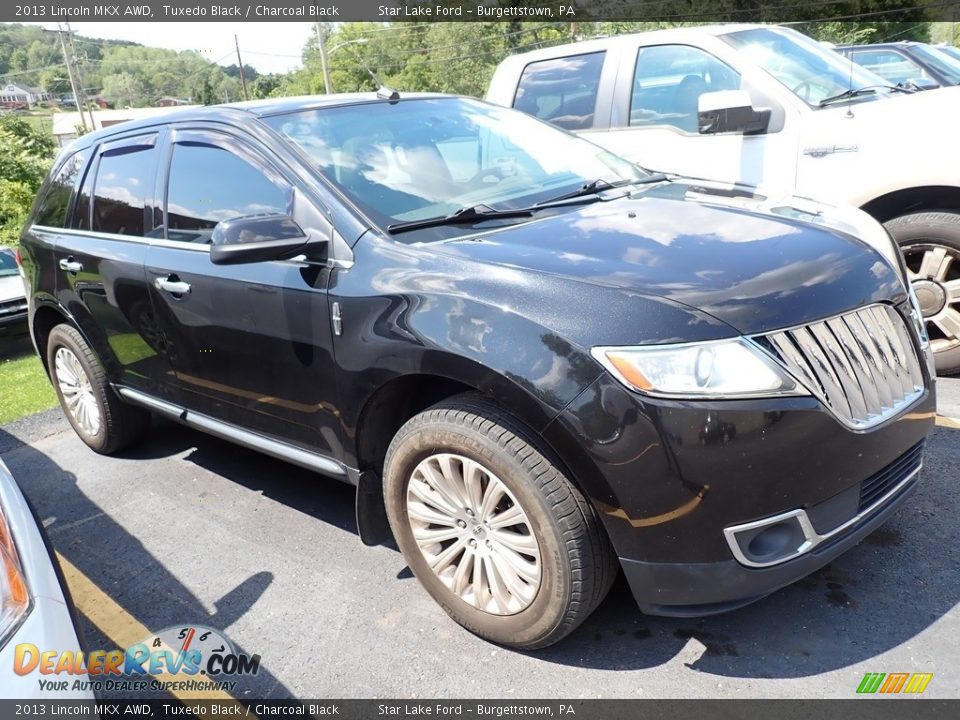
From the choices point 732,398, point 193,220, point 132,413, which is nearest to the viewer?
point 732,398

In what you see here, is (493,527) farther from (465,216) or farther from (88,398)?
(88,398)

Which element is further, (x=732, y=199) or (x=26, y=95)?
(x=26, y=95)

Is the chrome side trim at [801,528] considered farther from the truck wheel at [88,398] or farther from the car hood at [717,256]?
the truck wheel at [88,398]

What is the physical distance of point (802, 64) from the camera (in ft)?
16.3

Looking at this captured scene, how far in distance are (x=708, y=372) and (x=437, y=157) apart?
1.72m

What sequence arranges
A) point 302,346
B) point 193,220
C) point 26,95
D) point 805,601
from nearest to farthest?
point 805,601 < point 302,346 < point 193,220 < point 26,95

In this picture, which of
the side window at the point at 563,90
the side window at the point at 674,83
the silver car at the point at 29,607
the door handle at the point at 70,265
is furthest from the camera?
the side window at the point at 563,90

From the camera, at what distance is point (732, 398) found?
2094mm

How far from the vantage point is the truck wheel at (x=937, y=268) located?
4.24m

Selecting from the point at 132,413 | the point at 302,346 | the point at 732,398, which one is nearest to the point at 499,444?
the point at 732,398

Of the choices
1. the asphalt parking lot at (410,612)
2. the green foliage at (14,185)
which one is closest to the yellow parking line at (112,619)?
the asphalt parking lot at (410,612)

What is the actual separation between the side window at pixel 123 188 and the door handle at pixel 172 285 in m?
0.41

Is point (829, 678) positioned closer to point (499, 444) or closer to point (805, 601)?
point (805, 601)

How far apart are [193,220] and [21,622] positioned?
2.03 meters
